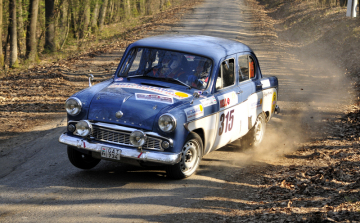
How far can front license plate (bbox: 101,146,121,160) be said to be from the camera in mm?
5629

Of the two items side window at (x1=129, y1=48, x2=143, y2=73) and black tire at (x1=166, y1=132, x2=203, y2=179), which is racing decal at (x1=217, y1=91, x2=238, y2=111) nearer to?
black tire at (x1=166, y1=132, x2=203, y2=179)

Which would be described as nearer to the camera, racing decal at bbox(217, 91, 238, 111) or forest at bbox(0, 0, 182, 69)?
racing decal at bbox(217, 91, 238, 111)

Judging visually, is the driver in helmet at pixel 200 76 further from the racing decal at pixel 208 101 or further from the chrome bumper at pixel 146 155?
the chrome bumper at pixel 146 155

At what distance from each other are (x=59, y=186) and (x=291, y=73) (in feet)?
38.4

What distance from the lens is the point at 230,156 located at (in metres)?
7.59

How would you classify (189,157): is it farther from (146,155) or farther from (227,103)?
(227,103)

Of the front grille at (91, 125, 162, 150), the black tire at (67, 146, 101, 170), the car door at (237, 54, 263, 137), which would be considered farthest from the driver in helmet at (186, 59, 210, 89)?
the black tire at (67, 146, 101, 170)

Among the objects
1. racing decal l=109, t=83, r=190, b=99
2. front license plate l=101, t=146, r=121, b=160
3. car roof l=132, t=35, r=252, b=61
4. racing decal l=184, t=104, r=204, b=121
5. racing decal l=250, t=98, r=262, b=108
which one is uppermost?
car roof l=132, t=35, r=252, b=61

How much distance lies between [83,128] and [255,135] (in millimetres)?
3577

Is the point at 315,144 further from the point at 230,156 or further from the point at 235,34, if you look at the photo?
the point at 235,34

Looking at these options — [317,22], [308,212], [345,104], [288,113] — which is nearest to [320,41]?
[317,22]

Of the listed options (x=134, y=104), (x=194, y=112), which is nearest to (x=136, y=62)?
(x=134, y=104)

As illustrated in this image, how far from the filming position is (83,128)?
5.88m

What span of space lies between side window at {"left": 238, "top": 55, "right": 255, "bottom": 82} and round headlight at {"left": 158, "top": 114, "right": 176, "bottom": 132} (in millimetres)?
2204
